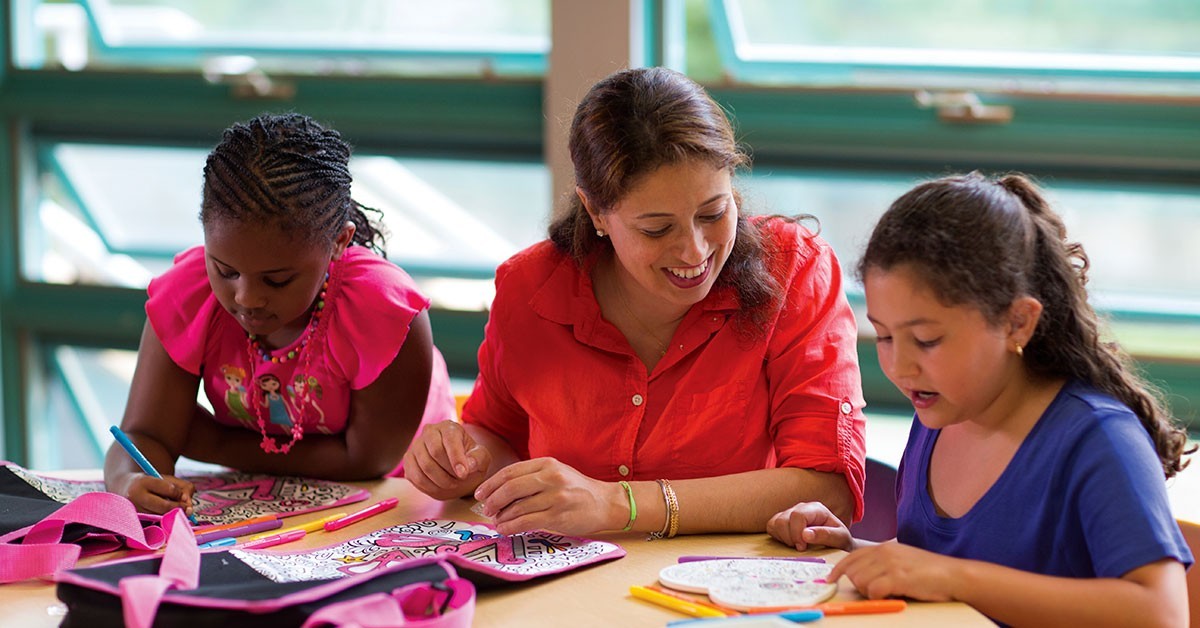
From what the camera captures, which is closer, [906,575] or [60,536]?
[906,575]

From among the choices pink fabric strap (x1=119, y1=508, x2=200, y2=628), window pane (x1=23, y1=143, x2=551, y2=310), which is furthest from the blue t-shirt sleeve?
window pane (x1=23, y1=143, x2=551, y2=310)

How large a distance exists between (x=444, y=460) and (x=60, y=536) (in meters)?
0.48

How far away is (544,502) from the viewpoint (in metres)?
1.55

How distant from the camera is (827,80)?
130 inches

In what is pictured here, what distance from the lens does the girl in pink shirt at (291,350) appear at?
6.01 feet

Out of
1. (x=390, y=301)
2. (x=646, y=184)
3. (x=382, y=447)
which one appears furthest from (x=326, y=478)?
(x=646, y=184)

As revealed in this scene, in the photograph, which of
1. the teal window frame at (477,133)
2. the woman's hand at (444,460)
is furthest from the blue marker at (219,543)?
the teal window frame at (477,133)

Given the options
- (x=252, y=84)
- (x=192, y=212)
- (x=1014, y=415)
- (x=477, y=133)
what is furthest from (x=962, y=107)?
(x=192, y=212)

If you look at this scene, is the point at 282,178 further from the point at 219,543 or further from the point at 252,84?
the point at 252,84

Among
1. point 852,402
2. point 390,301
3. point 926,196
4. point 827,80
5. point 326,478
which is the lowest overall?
point 326,478

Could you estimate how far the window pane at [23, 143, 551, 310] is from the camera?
3.69 metres

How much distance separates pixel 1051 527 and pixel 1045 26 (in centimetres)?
206

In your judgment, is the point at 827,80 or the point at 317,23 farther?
the point at 317,23

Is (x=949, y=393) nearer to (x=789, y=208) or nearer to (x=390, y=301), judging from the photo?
(x=390, y=301)
